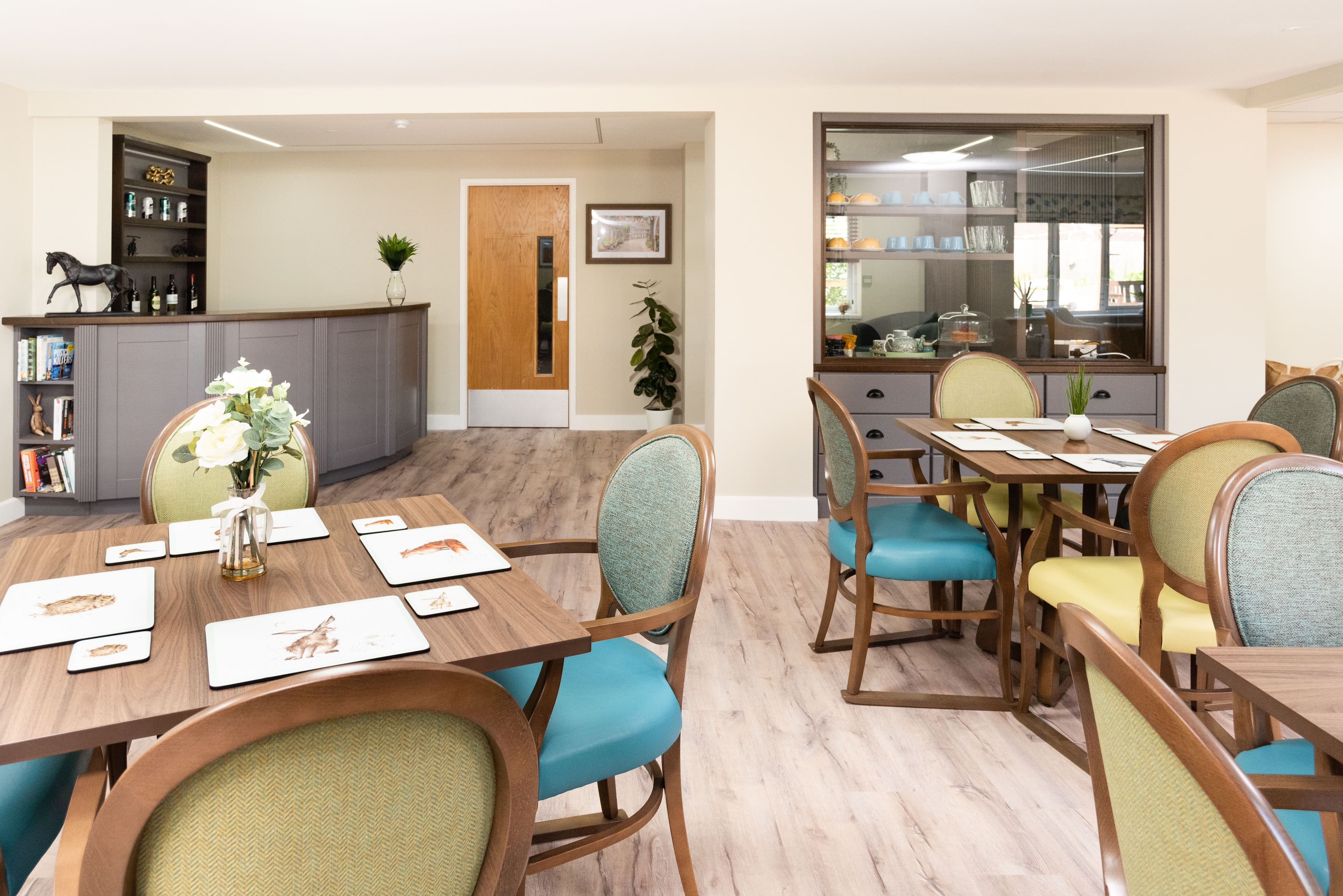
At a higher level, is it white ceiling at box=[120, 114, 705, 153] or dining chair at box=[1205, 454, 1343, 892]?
white ceiling at box=[120, 114, 705, 153]

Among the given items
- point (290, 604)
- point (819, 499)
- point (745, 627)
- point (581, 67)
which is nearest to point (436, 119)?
point (581, 67)

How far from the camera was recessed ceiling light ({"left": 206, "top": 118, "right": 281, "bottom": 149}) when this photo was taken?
629 cm

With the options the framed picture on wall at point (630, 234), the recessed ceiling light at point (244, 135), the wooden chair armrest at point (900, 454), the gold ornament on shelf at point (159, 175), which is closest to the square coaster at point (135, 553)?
the wooden chair armrest at point (900, 454)

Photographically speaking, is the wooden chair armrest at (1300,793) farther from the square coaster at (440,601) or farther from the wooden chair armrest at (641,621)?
the square coaster at (440,601)

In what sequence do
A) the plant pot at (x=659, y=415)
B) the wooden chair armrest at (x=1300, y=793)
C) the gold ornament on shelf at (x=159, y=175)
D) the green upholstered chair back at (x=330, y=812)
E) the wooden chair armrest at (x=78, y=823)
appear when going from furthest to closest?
the plant pot at (x=659, y=415), the gold ornament on shelf at (x=159, y=175), the wooden chair armrest at (x=1300, y=793), the wooden chair armrest at (x=78, y=823), the green upholstered chair back at (x=330, y=812)

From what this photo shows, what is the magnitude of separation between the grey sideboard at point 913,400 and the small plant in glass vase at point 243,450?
12.4ft

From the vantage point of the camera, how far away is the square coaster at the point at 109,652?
1214 millimetres

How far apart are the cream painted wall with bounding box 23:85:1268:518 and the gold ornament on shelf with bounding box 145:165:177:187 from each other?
1.00 metres

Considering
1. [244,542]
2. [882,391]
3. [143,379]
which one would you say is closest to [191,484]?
[244,542]

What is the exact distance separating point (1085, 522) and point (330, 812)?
2.08m

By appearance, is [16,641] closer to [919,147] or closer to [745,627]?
[745,627]

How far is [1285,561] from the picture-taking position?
159 cm

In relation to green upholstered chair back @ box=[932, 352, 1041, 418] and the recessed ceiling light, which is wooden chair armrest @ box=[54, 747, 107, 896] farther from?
the recessed ceiling light

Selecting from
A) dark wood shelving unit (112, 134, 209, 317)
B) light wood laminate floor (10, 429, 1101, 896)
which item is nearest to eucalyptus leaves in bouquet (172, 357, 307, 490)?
light wood laminate floor (10, 429, 1101, 896)
